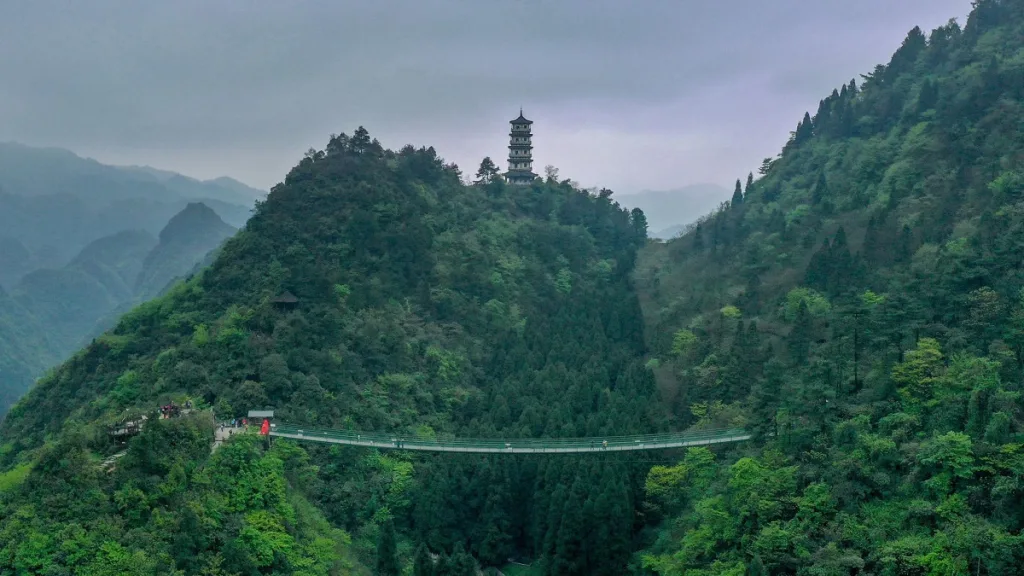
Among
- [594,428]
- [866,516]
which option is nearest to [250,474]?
[594,428]

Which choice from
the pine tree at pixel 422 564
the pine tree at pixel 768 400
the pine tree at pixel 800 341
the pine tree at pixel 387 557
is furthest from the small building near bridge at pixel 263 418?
the pine tree at pixel 800 341

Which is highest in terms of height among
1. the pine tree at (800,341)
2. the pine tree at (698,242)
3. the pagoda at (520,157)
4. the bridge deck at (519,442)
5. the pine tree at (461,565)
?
the pagoda at (520,157)

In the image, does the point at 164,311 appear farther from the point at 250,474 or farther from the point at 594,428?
the point at 594,428

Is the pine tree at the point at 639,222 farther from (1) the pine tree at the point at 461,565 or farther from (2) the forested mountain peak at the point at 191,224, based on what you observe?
(2) the forested mountain peak at the point at 191,224

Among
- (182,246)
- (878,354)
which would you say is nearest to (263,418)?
(878,354)

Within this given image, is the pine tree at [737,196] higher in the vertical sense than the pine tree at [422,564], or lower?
higher
